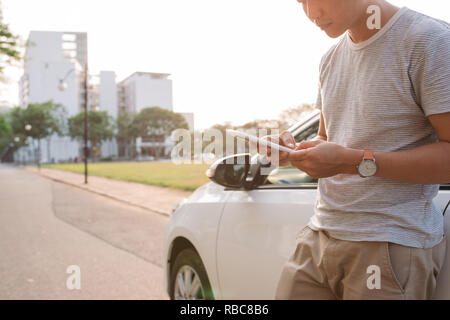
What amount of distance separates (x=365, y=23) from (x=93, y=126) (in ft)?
248

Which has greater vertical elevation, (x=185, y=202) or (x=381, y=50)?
(x=381, y=50)

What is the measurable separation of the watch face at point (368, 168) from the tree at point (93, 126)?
74663 millimetres

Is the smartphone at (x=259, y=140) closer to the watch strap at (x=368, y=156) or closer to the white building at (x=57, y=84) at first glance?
the watch strap at (x=368, y=156)

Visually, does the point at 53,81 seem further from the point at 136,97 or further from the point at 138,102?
the point at 136,97

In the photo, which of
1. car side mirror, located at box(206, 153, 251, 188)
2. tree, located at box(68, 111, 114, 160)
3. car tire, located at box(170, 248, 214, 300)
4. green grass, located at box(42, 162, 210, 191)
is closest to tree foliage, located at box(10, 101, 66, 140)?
tree, located at box(68, 111, 114, 160)

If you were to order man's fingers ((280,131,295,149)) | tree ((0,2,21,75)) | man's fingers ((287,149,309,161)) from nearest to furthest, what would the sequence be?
man's fingers ((287,149,309,161)) < man's fingers ((280,131,295,149)) < tree ((0,2,21,75))

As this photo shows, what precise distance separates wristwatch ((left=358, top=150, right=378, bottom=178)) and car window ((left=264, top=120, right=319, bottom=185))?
1073mm

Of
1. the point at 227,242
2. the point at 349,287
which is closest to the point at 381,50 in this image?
the point at 349,287

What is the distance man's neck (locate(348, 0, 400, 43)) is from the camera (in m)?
1.28

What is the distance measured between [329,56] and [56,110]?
73108mm

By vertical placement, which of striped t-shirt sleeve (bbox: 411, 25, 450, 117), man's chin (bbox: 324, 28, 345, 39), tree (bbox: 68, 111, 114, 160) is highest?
tree (bbox: 68, 111, 114, 160)

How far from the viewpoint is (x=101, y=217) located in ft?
30.3

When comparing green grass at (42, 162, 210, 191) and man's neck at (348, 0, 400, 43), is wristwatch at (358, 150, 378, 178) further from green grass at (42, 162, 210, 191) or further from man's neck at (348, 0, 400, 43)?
green grass at (42, 162, 210, 191)
